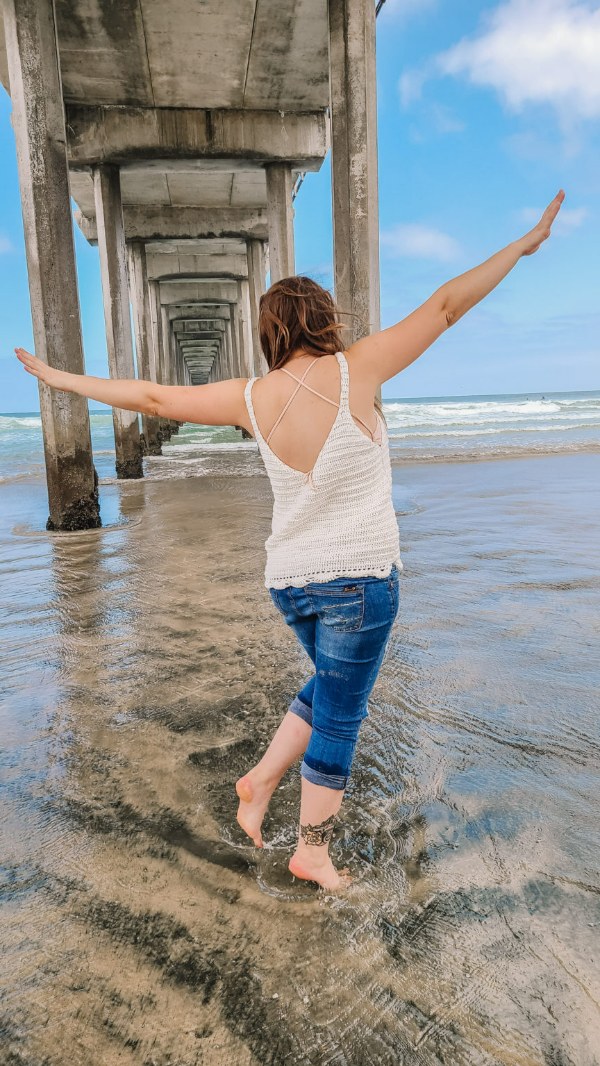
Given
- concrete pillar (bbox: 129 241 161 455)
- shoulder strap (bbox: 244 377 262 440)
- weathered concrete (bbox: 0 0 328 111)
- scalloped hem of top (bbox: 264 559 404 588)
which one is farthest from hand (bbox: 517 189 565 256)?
concrete pillar (bbox: 129 241 161 455)

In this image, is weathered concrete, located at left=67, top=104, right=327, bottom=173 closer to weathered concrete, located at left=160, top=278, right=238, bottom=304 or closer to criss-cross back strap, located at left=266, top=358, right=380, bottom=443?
criss-cross back strap, located at left=266, top=358, right=380, bottom=443

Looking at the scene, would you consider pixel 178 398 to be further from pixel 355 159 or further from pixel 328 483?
pixel 355 159

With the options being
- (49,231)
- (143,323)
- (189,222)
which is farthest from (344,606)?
(143,323)

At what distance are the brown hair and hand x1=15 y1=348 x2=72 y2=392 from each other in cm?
63

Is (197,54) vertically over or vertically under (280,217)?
over

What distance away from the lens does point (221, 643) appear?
375 cm

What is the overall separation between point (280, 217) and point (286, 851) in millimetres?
13661

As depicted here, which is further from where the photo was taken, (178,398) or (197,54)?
(197,54)

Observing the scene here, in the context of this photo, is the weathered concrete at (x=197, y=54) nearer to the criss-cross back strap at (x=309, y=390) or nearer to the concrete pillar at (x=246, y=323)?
the concrete pillar at (x=246, y=323)

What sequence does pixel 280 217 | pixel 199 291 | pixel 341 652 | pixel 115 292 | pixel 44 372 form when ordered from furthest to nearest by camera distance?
1. pixel 199 291
2. pixel 280 217
3. pixel 115 292
4. pixel 44 372
5. pixel 341 652

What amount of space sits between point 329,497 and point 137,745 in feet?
4.51

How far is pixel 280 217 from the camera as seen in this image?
1388 centimetres

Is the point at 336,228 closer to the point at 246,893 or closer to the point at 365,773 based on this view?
the point at 365,773

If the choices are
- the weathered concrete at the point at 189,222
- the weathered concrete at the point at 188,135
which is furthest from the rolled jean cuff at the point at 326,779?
the weathered concrete at the point at 189,222
